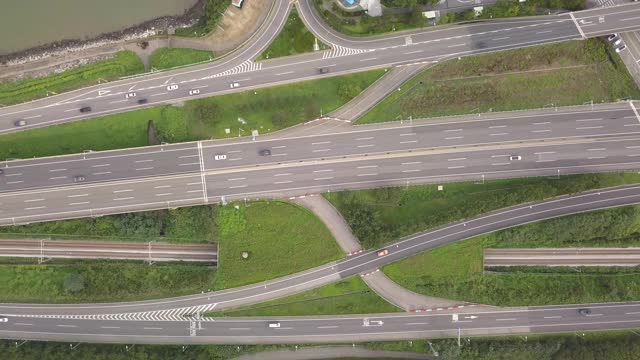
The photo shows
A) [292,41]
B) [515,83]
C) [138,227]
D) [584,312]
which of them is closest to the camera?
[138,227]

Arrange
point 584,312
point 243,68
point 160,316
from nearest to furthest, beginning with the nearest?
point 584,312 < point 160,316 < point 243,68

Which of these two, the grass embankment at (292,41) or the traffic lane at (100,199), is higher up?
the grass embankment at (292,41)

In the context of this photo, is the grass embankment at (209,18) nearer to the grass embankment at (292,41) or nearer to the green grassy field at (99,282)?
the grass embankment at (292,41)

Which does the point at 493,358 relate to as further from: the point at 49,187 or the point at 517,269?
the point at 49,187

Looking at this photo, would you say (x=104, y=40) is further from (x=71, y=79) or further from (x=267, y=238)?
(x=267, y=238)

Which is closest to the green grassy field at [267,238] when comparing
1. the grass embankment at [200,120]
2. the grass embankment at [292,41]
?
the grass embankment at [200,120]

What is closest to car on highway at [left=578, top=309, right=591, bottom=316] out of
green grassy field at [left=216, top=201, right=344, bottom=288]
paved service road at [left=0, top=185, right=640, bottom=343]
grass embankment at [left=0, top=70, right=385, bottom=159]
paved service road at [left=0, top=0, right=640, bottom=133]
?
paved service road at [left=0, top=185, right=640, bottom=343]

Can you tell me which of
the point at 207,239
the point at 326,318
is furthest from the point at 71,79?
the point at 326,318
